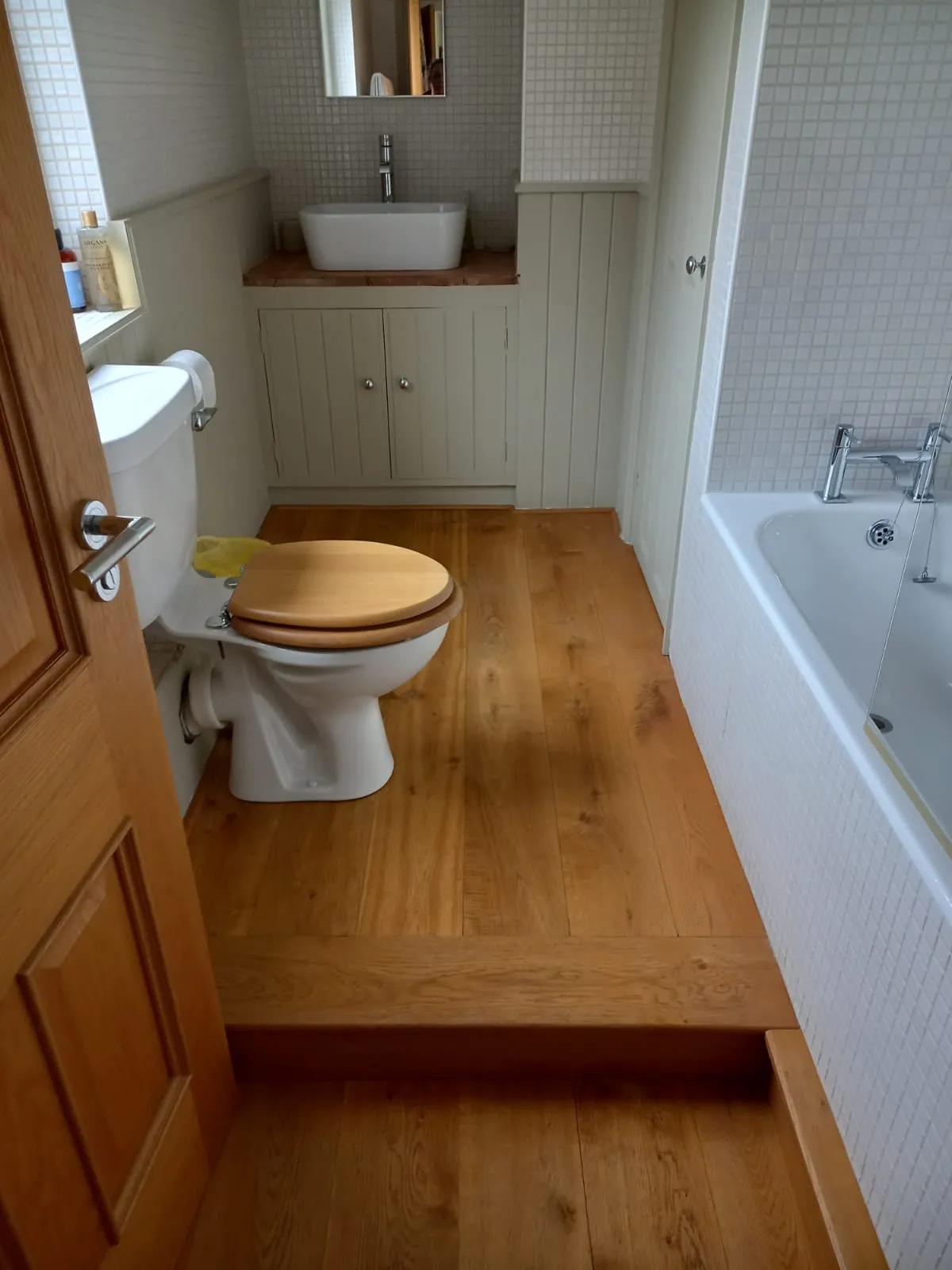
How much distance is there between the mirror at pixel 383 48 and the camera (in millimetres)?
2811

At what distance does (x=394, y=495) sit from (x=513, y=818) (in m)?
1.62

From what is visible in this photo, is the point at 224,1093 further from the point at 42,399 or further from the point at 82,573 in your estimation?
the point at 42,399

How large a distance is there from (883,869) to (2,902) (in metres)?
0.95

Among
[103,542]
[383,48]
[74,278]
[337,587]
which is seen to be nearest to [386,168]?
[383,48]

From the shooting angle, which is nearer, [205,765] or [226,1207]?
[226,1207]

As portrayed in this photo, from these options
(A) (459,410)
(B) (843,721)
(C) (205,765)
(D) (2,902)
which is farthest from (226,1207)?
(A) (459,410)

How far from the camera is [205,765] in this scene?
77.7 inches

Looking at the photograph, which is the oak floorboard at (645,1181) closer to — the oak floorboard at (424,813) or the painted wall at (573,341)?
the oak floorboard at (424,813)

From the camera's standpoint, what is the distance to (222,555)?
6.24 ft

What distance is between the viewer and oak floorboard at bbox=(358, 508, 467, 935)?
5.23ft

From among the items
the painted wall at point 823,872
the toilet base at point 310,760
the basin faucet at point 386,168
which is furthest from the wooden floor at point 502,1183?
the basin faucet at point 386,168

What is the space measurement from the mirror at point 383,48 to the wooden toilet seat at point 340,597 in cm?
190

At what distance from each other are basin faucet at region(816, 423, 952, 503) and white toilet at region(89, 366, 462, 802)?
804 millimetres

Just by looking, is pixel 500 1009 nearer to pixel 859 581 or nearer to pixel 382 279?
pixel 859 581
